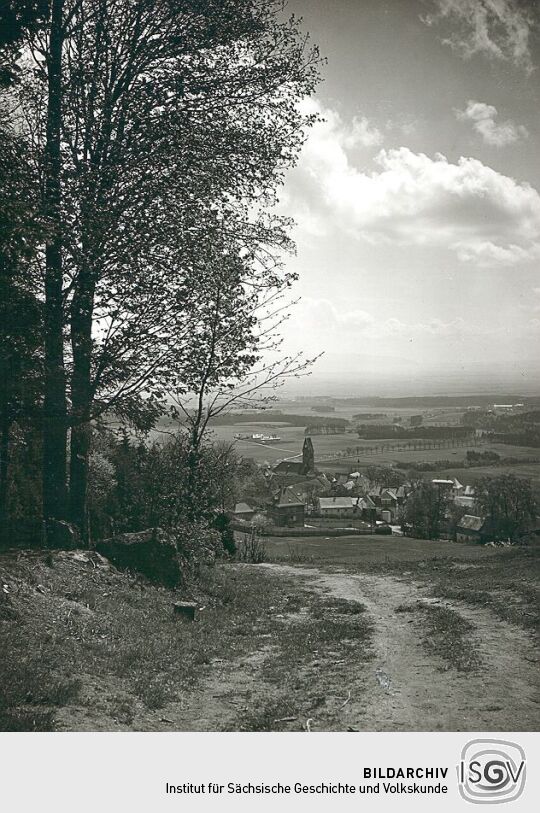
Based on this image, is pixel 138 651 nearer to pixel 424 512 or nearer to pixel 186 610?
pixel 186 610

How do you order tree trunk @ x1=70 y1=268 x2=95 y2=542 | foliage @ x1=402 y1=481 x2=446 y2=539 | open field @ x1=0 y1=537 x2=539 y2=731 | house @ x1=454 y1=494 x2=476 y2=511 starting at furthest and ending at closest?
foliage @ x1=402 y1=481 x2=446 y2=539
house @ x1=454 y1=494 x2=476 y2=511
tree trunk @ x1=70 y1=268 x2=95 y2=542
open field @ x1=0 y1=537 x2=539 y2=731

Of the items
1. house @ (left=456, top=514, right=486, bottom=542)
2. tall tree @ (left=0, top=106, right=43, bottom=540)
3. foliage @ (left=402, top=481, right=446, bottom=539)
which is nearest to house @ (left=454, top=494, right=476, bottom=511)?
foliage @ (left=402, top=481, right=446, bottom=539)

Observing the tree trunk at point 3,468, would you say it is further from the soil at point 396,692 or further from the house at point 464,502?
the house at point 464,502

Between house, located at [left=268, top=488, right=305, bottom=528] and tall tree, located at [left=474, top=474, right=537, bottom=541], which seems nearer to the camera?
tall tree, located at [left=474, top=474, right=537, bottom=541]

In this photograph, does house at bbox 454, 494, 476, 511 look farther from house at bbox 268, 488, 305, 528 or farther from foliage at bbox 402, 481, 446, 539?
house at bbox 268, 488, 305, 528
